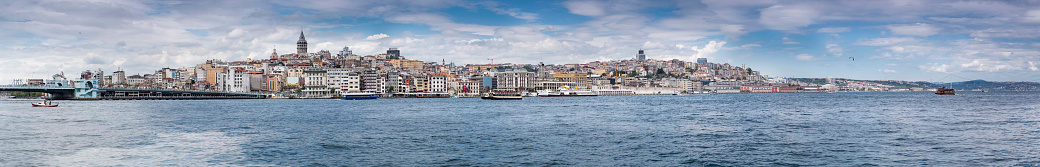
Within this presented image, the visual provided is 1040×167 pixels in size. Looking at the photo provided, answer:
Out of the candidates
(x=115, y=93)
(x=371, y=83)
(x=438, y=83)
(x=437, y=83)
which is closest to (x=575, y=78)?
(x=438, y=83)

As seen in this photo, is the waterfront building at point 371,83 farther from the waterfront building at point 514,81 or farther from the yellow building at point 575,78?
the yellow building at point 575,78

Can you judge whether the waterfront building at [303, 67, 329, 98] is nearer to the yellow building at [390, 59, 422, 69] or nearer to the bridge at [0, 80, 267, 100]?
the bridge at [0, 80, 267, 100]

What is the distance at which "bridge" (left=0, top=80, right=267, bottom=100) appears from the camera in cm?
7799

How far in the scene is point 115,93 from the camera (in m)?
87.8

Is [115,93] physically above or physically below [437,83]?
below

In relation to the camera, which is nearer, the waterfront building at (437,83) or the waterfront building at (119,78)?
the waterfront building at (437,83)

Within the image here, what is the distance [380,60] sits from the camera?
507 ft

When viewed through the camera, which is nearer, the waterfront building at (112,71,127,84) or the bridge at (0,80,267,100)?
the bridge at (0,80,267,100)

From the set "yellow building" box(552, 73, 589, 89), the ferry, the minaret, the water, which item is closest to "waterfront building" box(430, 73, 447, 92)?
the ferry

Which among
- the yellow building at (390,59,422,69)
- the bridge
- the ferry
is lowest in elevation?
the ferry

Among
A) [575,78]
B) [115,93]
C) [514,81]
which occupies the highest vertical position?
[575,78]

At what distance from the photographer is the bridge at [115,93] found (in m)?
78.0

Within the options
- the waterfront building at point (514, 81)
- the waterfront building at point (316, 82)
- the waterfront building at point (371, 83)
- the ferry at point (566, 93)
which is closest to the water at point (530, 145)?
the waterfront building at point (371, 83)

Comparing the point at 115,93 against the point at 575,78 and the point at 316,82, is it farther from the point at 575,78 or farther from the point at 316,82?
the point at 575,78
